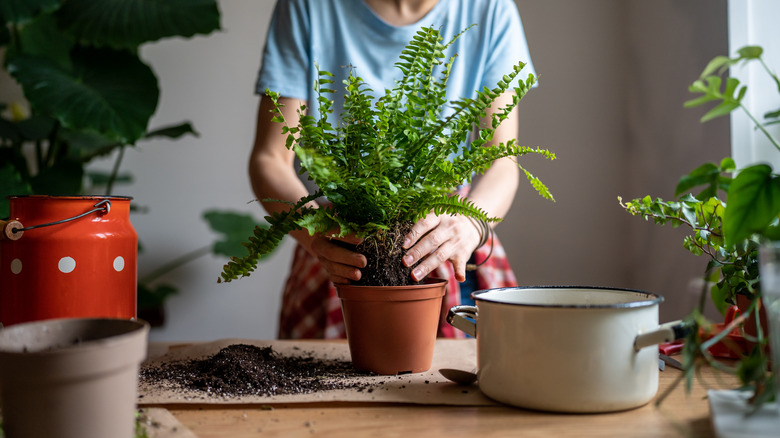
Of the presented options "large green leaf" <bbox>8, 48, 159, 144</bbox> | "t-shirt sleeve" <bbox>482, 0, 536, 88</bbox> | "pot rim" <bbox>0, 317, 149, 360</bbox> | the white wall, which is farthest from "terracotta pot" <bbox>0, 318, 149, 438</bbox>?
the white wall

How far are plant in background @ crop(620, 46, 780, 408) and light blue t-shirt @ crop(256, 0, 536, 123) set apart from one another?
24.7 inches

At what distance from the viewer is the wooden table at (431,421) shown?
53 cm

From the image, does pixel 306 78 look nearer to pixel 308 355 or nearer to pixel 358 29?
pixel 358 29

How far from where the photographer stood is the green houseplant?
0.70m

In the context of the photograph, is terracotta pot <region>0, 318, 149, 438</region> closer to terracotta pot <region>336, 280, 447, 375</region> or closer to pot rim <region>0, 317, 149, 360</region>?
pot rim <region>0, 317, 149, 360</region>

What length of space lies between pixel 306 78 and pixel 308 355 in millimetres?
646

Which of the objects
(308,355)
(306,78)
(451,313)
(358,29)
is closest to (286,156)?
Result: (306,78)

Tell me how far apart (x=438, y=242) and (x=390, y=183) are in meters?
0.16

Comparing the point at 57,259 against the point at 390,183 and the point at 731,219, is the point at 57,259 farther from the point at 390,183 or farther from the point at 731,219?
the point at 731,219

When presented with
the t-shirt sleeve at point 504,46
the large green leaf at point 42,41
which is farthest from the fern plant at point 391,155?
the large green leaf at point 42,41

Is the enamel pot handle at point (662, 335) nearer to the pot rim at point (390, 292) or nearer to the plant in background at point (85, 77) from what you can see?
the pot rim at point (390, 292)

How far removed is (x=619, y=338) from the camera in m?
0.55

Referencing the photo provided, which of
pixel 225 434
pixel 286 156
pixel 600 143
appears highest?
pixel 600 143

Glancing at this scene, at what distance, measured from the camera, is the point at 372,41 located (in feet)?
4.33
